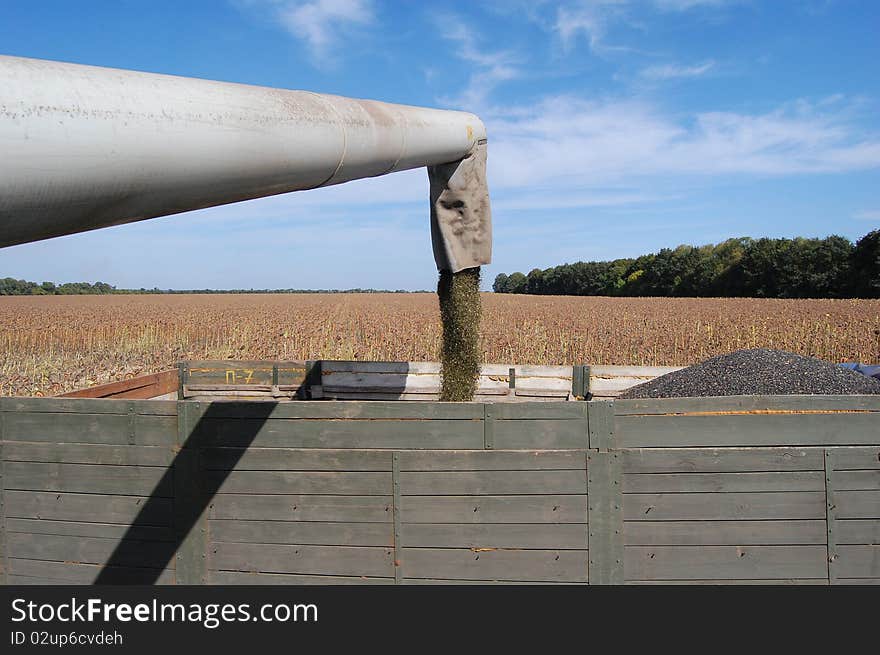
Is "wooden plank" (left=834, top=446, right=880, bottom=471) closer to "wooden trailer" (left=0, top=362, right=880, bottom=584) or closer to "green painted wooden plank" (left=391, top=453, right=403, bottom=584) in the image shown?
"wooden trailer" (left=0, top=362, right=880, bottom=584)

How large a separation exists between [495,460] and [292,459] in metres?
1.07

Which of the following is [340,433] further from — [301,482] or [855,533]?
[855,533]

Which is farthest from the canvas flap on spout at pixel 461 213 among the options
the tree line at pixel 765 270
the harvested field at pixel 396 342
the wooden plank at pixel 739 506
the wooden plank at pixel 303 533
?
the tree line at pixel 765 270

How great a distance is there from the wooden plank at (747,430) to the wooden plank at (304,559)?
1.41 m

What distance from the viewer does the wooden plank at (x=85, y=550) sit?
3455 mm

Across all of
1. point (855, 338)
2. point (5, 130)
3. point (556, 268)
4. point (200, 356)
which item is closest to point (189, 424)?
point (5, 130)

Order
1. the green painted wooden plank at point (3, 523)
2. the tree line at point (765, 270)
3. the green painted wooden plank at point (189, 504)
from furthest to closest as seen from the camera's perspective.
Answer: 1. the tree line at point (765, 270)
2. the green painted wooden plank at point (3, 523)
3. the green painted wooden plank at point (189, 504)

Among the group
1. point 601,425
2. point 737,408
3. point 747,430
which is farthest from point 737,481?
point 601,425

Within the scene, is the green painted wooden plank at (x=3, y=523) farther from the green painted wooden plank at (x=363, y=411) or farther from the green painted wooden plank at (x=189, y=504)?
the green painted wooden plank at (x=363, y=411)

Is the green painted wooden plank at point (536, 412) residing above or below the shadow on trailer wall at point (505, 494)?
above

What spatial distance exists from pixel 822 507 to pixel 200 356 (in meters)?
12.8
